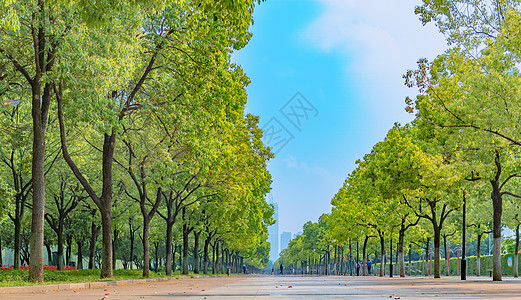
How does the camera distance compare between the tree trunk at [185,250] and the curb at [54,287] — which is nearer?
the curb at [54,287]

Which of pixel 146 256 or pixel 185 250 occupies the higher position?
pixel 146 256

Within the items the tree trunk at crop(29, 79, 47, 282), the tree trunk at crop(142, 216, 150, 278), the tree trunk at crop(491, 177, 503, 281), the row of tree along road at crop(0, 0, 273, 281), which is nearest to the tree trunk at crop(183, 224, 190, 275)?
the row of tree along road at crop(0, 0, 273, 281)

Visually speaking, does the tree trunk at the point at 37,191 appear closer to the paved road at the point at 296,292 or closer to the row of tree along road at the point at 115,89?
the row of tree along road at the point at 115,89

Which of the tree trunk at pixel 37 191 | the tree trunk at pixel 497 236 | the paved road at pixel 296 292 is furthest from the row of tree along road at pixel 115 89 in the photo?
the tree trunk at pixel 497 236

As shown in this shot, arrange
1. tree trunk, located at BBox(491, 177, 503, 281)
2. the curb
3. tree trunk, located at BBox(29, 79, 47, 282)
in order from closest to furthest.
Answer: the curb → tree trunk, located at BBox(29, 79, 47, 282) → tree trunk, located at BBox(491, 177, 503, 281)

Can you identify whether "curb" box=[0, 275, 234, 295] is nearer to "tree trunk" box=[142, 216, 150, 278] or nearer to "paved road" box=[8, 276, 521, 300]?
"paved road" box=[8, 276, 521, 300]

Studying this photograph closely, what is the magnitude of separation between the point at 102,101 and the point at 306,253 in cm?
10780

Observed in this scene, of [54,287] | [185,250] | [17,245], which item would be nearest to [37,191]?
[54,287]

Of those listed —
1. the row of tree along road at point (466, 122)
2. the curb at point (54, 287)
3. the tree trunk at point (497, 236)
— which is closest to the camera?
the curb at point (54, 287)

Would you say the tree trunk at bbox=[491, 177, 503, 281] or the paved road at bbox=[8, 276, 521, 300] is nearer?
the paved road at bbox=[8, 276, 521, 300]

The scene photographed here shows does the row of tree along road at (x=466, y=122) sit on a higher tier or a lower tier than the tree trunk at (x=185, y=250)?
higher

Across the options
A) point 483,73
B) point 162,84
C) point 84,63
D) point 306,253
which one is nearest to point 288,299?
point 84,63

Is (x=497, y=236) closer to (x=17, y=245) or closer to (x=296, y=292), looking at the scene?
(x=296, y=292)

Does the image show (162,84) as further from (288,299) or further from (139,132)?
(288,299)
